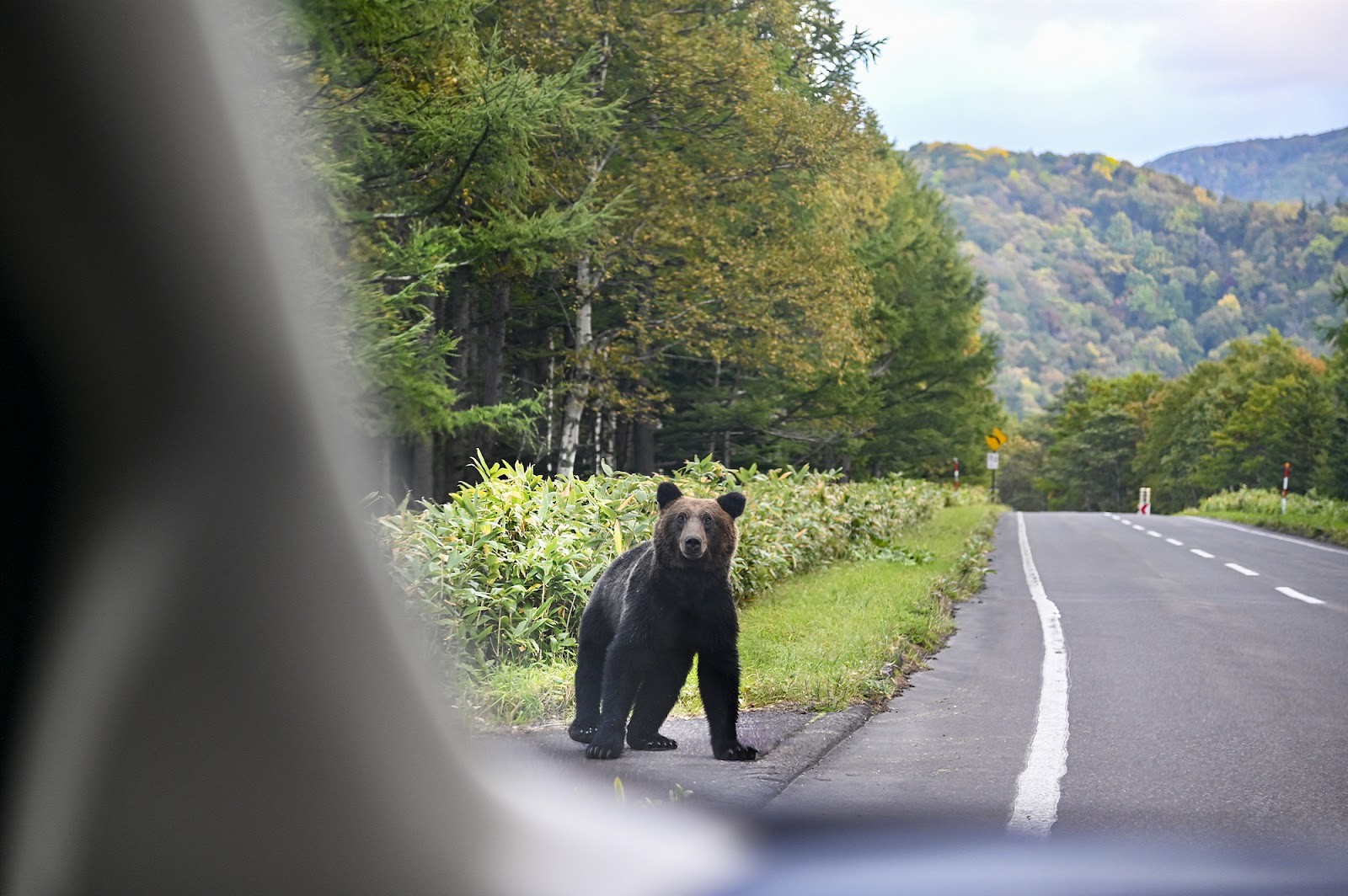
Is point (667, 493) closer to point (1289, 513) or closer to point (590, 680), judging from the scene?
point (590, 680)

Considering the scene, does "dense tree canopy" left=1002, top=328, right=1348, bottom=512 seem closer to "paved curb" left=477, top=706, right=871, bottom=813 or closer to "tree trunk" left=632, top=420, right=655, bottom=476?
"tree trunk" left=632, top=420, right=655, bottom=476

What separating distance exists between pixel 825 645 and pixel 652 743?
285 cm

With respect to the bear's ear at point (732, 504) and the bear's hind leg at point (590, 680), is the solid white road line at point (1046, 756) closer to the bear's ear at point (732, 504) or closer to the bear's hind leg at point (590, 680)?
the bear's ear at point (732, 504)

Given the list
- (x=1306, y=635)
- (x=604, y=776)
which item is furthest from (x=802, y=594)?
(x=604, y=776)

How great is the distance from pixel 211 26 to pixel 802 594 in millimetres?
7890

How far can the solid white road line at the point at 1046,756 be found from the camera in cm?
327

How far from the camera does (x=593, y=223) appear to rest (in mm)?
11711

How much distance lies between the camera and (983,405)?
4219 centimetres

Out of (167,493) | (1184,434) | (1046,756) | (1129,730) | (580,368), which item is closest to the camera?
(167,493)

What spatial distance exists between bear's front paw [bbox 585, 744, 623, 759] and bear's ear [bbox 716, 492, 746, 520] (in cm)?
79

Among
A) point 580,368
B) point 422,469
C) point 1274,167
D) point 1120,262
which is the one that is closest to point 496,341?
point 580,368

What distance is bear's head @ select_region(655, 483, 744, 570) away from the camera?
321 cm

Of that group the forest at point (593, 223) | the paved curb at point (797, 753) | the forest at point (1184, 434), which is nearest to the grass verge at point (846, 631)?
the paved curb at point (797, 753)

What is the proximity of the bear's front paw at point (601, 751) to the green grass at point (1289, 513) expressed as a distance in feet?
59.9
